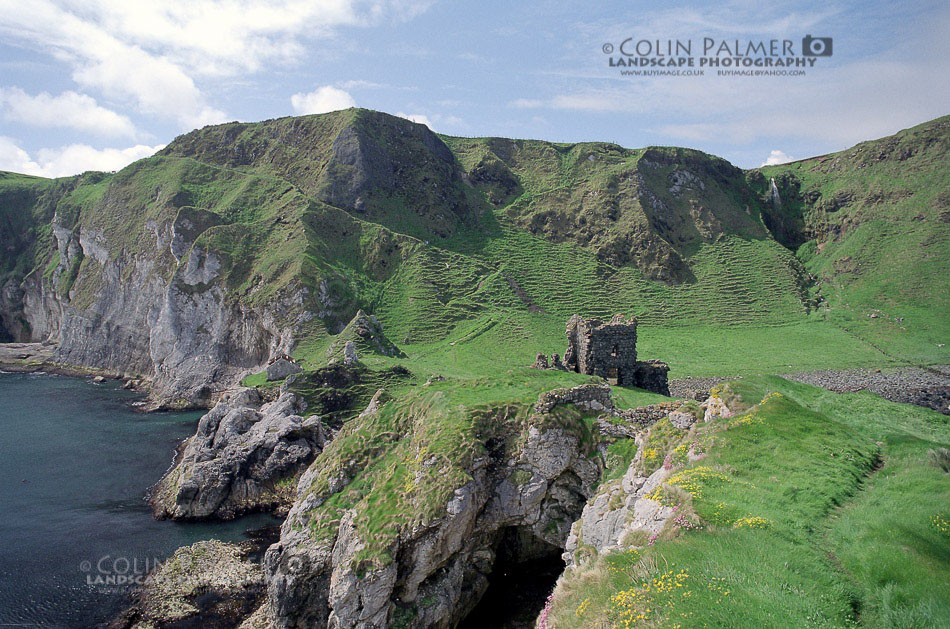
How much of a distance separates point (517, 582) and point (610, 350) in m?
17.1

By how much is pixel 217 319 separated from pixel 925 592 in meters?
79.5

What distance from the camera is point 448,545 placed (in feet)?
63.0

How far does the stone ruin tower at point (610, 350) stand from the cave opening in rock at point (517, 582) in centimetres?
1419

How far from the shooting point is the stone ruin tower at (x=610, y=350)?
33.9m

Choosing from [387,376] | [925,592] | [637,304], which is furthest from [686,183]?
[925,592]

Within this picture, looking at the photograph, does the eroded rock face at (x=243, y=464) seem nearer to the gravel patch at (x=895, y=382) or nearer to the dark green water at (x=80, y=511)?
the dark green water at (x=80, y=511)

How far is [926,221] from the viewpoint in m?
93.9

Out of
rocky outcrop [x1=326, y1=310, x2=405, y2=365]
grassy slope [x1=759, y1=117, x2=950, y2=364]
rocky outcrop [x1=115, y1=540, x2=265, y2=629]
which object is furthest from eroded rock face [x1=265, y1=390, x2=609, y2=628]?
grassy slope [x1=759, y1=117, x2=950, y2=364]

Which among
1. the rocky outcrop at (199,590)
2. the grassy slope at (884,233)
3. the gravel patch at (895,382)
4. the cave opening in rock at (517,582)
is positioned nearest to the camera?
the cave opening in rock at (517,582)

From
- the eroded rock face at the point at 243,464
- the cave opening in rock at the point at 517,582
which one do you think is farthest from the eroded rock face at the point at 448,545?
the eroded rock face at the point at 243,464

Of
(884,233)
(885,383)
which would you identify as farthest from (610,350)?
(884,233)

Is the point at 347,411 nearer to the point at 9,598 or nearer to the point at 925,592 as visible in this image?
the point at 9,598

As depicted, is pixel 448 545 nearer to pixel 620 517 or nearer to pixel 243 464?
pixel 620 517

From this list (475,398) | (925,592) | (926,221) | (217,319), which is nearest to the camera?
(925,592)
